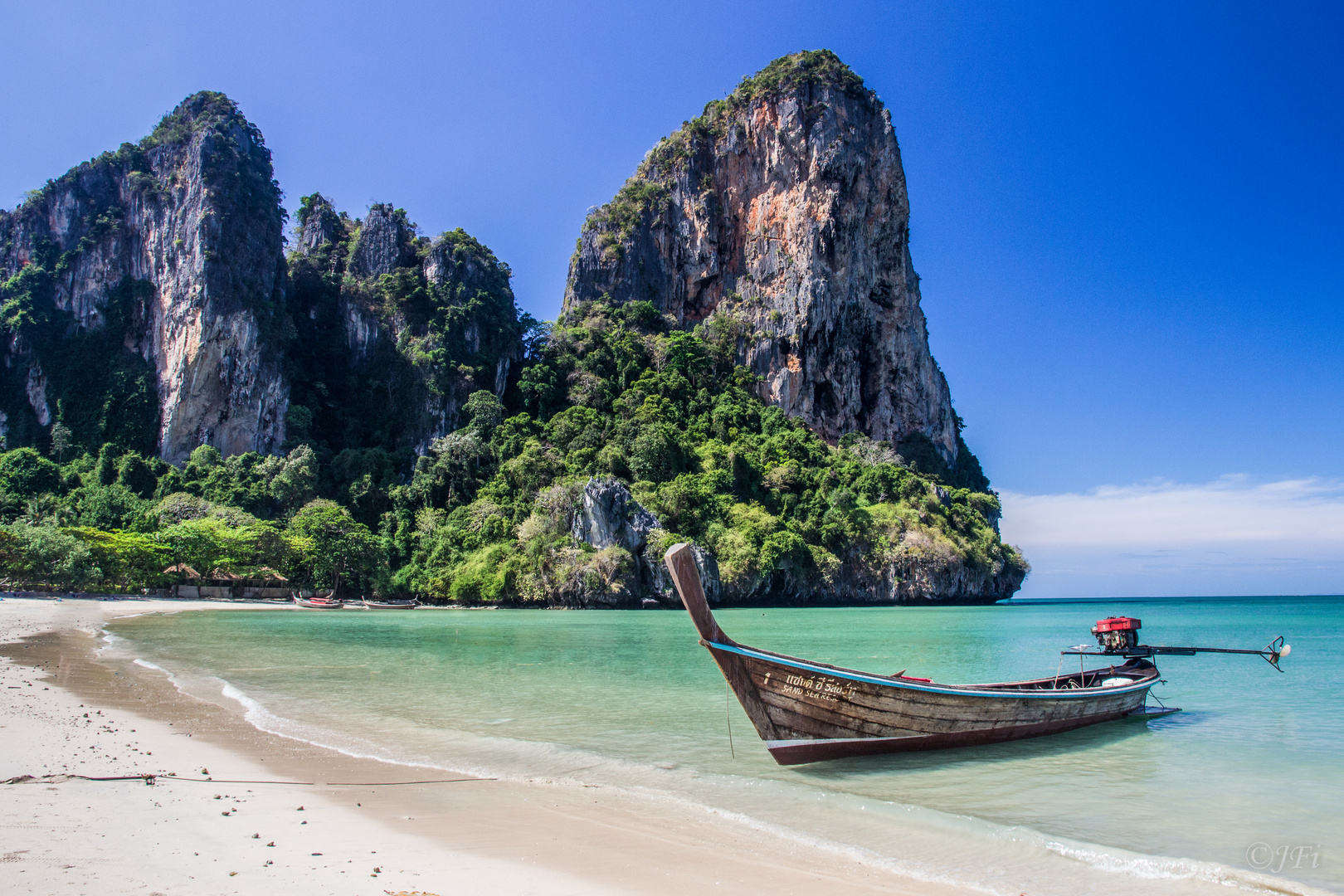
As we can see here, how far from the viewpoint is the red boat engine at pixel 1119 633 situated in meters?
11.2

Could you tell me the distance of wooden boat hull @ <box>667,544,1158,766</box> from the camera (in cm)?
686

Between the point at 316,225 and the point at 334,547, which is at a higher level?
the point at 316,225

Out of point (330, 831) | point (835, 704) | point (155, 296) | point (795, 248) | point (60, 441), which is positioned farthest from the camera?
point (795, 248)

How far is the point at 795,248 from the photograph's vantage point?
65.0 m

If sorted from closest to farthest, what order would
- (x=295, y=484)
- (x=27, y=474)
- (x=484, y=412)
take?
(x=27, y=474)
(x=295, y=484)
(x=484, y=412)

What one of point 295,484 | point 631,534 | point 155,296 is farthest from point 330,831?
point 155,296

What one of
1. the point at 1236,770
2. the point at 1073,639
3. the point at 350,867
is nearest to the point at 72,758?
the point at 350,867

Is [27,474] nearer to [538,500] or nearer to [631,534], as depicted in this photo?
[538,500]

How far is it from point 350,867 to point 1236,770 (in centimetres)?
881

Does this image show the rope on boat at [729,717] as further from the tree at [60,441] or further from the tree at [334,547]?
the tree at [60,441]

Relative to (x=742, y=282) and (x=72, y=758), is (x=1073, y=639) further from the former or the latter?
(x=742, y=282)

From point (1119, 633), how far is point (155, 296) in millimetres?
70035

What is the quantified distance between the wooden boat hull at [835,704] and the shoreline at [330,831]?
1.50 meters

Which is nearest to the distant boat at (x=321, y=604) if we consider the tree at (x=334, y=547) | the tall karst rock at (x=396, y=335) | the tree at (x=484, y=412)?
the tree at (x=334, y=547)
